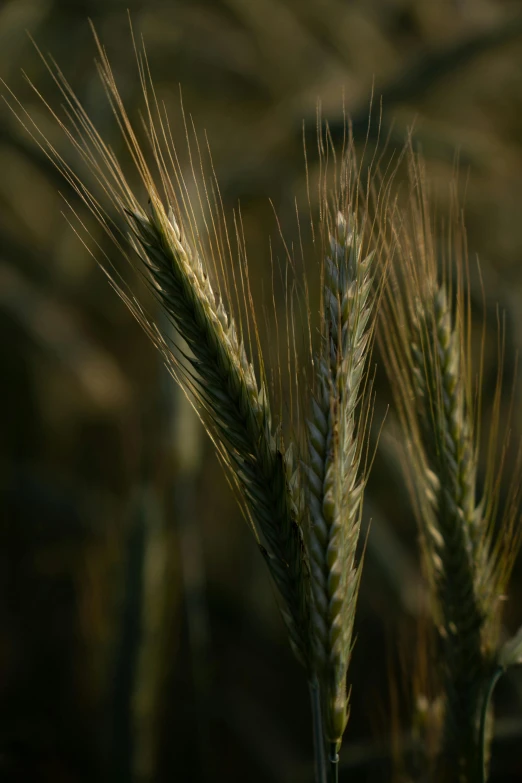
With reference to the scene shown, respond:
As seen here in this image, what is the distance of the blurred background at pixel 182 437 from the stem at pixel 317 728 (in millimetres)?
471

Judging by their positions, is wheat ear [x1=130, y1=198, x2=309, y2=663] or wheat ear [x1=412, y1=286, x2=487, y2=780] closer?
wheat ear [x1=130, y1=198, x2=309, y2=663]

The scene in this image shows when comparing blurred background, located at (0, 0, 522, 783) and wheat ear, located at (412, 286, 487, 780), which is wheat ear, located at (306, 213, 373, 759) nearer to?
wheat ear, located at (412, 286, 487, 780)

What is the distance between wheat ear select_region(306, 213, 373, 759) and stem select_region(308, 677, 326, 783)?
0.04m

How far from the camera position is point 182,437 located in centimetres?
124

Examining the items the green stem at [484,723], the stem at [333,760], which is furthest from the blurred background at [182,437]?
the stem at [333,760]

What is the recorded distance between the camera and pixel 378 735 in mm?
1344

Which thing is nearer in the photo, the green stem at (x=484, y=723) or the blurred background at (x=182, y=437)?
the green stem at (x=484, y=723)

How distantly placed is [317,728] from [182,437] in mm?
646

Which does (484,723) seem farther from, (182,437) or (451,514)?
(182,437)

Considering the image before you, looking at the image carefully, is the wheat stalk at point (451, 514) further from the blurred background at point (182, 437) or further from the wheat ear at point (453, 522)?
the blurred background at point (182, 437)

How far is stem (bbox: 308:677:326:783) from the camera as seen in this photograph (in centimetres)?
64

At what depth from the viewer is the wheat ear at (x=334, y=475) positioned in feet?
1.86

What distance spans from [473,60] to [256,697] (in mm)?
1405

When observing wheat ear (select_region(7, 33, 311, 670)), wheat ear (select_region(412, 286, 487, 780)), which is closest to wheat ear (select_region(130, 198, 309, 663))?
wheat ear (select_region(7, 33, 311, 670))
